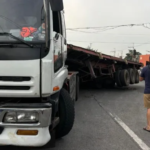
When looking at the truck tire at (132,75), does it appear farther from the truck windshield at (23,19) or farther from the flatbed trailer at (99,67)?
the truck windshield at (23,19)

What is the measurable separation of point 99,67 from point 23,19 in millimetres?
7660

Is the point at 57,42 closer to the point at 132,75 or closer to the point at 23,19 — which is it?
the point at 23,19

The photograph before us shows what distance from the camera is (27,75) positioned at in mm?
3082

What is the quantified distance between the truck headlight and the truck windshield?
1.01m

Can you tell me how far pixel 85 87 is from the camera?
13.0 m

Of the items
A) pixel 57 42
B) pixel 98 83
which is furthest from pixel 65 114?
pixel 98 83

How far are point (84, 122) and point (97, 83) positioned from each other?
6748 millimetres

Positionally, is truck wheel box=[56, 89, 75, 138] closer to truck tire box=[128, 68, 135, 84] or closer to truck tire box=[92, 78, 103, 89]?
truck tire box=[92, 78, 103, 89]

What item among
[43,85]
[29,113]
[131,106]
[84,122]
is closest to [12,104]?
[29,113]

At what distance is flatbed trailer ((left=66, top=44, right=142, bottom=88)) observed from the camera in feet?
29.7

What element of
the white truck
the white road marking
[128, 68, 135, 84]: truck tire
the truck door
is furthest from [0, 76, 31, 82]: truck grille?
[128, 68, 135, 84]: truck tire

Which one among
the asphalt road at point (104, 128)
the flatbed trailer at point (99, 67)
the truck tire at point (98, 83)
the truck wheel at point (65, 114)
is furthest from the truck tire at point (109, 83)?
the truck wheel at point (65, 114)

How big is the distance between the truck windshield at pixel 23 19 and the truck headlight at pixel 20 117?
3.30 ft

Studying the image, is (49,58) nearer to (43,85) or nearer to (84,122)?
(43,85)
